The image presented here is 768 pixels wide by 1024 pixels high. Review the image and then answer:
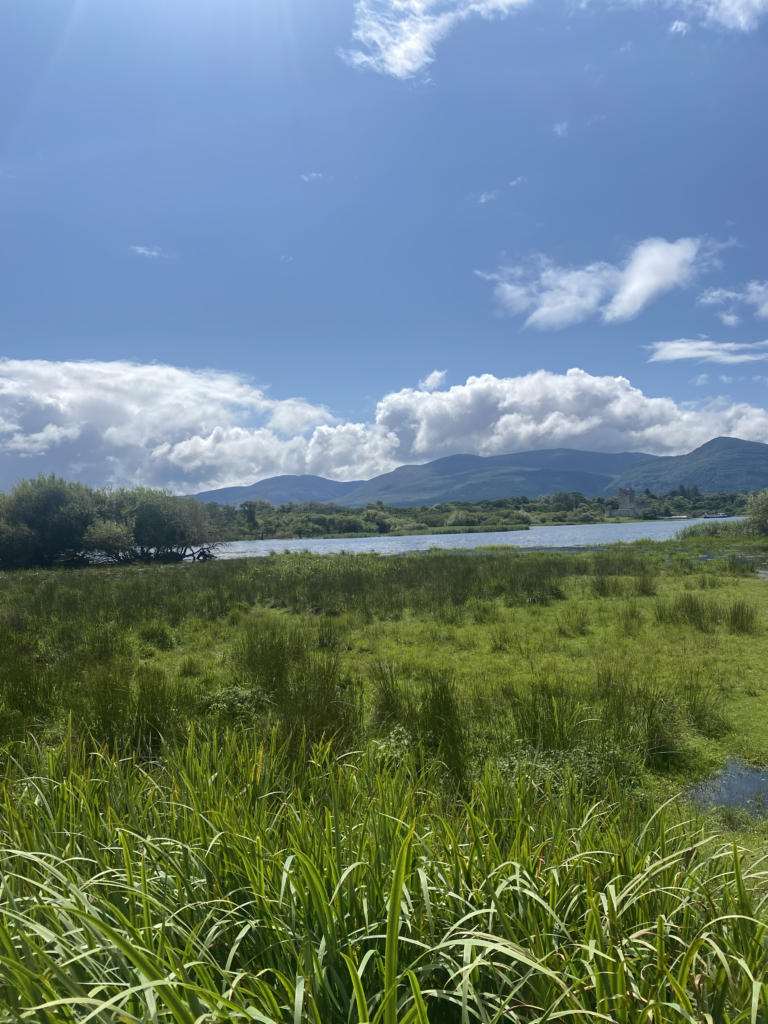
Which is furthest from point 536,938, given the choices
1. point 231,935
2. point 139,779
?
point 139,779

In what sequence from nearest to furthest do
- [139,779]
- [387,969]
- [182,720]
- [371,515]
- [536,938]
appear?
[387,969] < [536,938] < [139,779] < [182,720] < [371,515]

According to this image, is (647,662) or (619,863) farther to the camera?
(647,662)

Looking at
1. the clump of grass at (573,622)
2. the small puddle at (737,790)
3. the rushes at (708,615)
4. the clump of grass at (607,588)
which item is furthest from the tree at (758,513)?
the small puddle at (737,790)

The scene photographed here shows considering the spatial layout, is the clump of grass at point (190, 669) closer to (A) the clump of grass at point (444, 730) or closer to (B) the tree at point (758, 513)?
(A) the clump of grass at point (444, 730)

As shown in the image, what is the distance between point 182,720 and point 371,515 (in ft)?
350

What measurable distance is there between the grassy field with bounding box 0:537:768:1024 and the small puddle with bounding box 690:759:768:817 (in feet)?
0.51

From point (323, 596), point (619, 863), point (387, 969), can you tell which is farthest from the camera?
point (323, 596)

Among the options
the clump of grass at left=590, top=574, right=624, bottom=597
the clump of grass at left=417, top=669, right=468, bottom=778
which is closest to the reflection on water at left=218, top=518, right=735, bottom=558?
the clump of grass at left=590, top=574, right=624, bottom=597

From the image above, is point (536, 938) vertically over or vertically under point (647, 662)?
over

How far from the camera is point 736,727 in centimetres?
506

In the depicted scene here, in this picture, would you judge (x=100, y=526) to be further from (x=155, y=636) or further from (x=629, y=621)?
(x=629, y=621)

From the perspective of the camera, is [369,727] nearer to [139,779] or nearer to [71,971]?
[139,779]

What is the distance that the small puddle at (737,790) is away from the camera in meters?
3.68

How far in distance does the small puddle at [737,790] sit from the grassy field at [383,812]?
16 centimetres
